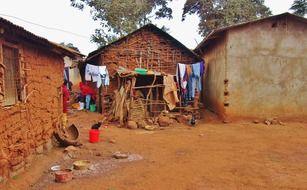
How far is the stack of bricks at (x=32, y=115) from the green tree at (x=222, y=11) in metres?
16.8

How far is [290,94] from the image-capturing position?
1230cm

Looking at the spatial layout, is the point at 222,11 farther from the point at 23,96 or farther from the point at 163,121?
the point at 23,96

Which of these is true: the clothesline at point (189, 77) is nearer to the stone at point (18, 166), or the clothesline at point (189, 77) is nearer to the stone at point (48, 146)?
the stone at point (48, 146)

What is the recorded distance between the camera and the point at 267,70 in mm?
12281

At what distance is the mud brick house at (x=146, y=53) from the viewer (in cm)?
1442

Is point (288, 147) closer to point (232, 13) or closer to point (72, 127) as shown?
point (72, 127)

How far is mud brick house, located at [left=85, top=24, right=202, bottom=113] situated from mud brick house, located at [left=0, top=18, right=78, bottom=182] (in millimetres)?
6544

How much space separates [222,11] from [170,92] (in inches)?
490

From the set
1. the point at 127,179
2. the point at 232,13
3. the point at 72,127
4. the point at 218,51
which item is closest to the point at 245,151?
the point at 127,179

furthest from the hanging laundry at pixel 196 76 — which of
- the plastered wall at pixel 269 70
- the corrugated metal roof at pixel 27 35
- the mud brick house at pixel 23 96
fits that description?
the corrugated metal roof at pixel 27 35

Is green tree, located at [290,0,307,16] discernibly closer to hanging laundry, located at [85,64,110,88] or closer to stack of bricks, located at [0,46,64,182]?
hanging laundry, located at [85,64,110,88]

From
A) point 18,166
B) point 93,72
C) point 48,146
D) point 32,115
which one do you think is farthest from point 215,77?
point 18,166

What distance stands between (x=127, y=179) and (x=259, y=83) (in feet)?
27.9

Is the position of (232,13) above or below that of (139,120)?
above
